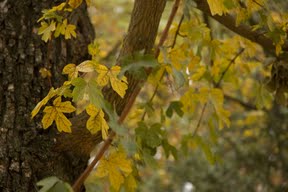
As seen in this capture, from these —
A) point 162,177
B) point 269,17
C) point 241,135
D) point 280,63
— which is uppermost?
point 269,17

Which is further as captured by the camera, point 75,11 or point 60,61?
point 75,11

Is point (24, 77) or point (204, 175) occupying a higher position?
point (24, 77)

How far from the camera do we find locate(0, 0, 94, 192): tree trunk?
1.91 m

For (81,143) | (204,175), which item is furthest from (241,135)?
(81,143)

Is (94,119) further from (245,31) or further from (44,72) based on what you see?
(245,31)

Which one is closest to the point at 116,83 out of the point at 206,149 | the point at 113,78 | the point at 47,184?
the point at 113,78

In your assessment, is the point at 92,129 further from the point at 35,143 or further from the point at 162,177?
the point at 162,177

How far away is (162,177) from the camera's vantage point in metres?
8.27

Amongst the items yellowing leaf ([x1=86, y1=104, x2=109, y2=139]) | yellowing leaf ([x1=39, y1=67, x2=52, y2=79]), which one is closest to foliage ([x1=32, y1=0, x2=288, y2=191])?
yellowing leaf ([x1=86, y1=104, x2=109, y2=139])

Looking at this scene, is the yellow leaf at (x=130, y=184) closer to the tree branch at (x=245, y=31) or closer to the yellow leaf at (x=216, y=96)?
the yellow leaf at (x=216, y=96)

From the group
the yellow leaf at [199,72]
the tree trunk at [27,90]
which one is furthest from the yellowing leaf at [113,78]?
the yellow leaf at [199,72]

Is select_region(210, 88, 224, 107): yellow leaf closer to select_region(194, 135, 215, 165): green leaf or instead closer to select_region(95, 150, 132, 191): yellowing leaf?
select_region(194, 135, 215, 165): green leaf

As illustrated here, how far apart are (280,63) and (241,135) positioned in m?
4.75

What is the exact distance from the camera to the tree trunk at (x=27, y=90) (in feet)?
6.25
